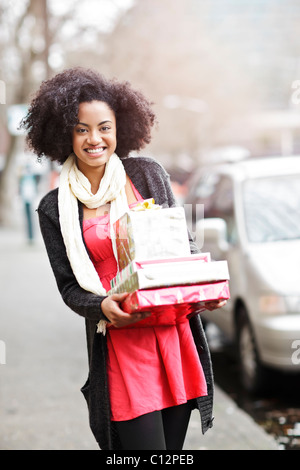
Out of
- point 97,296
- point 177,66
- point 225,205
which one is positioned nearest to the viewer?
point 97,296

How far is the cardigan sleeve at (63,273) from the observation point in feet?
8.35

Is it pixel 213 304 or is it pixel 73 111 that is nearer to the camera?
pixel 213 304

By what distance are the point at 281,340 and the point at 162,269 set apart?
308 centimetres

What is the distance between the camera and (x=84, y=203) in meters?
2.66

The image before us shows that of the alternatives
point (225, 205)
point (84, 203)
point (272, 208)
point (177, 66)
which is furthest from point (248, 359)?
point (177, 66)

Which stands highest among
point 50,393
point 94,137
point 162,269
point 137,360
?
point 94,137

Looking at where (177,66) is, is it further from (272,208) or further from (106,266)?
(106,266)

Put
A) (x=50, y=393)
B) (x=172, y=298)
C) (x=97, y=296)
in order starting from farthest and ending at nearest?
(x=50, y=393) → (x=97, y=296) → (x=172, y=298)

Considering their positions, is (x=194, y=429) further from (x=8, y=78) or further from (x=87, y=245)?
(x=8, y=78)

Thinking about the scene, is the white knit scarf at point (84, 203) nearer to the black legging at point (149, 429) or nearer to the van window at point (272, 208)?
the black legging at point (149, 429)

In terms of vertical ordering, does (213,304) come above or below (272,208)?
below

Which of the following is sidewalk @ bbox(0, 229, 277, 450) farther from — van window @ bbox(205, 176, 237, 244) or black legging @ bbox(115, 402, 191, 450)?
black legging @ bbox(115, 402, 191, 450)

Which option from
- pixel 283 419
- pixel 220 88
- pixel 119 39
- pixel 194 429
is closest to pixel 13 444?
pixel 194 429

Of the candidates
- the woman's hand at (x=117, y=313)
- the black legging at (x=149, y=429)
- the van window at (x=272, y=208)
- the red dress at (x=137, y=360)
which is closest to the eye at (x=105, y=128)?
the red dress at (x=137, y=360)
